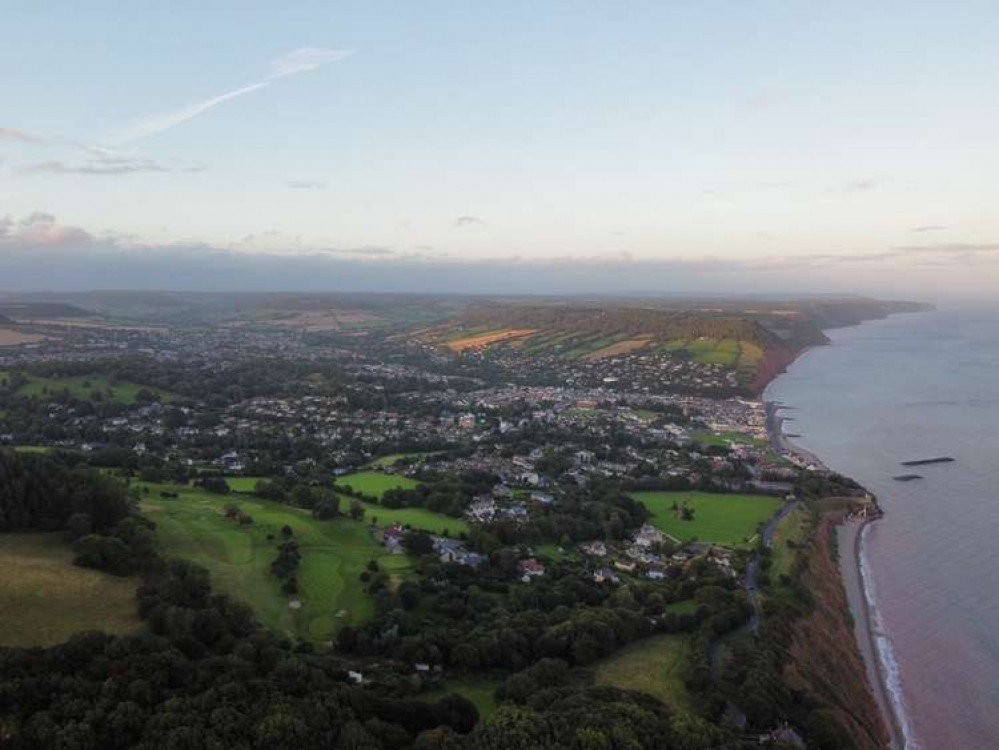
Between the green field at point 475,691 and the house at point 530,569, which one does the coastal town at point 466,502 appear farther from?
the green field at point 475,691

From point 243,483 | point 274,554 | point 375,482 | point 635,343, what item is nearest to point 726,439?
point 375,482

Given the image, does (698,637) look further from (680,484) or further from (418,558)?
(680,484)

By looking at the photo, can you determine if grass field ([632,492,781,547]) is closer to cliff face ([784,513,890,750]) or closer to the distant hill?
cliff face ([784,513,890,750])

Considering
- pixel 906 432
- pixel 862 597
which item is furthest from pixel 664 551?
pixel 906 432

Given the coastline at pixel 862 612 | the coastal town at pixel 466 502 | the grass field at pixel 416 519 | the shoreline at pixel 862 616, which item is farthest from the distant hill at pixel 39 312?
the shoreline at pixel 862 616

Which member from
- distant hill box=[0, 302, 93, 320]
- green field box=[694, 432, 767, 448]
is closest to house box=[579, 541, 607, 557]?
green field box=[694, 432, 767, 448]

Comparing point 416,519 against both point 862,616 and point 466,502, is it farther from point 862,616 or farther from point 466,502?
point 862,616
